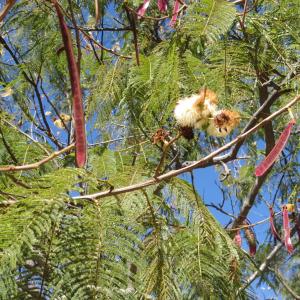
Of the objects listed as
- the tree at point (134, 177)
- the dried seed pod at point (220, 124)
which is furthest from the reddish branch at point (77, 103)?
the dried seed pod at point (220, 124)

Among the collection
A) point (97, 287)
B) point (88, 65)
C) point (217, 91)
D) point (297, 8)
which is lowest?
point (97, 287)

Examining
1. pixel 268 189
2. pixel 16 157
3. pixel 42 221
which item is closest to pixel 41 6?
pixel 16 157

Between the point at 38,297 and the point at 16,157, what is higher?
the point at 16,157

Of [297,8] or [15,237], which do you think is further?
[297,8]

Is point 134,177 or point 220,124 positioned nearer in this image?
point 220,124

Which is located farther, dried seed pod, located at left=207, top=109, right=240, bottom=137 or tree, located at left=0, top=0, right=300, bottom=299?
dried seed pod, located at left=207, top=109, right=240, bottom=137

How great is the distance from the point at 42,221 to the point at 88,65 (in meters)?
1.50

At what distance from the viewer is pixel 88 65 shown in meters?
2.05

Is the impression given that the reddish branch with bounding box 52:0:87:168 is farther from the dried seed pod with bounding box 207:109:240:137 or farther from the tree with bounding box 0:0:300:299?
the dried seed pod with bounding box 207:109:240:137

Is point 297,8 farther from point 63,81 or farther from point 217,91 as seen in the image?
point 63,81

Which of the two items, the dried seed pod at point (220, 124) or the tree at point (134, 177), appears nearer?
the tree at point (134, 177)

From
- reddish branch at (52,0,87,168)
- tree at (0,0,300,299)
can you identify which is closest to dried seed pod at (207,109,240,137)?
tree at (0,0,300,299)

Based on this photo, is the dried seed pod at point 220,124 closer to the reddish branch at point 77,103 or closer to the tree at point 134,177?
the tree at point 134,177

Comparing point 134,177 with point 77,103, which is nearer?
point 77,103
